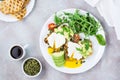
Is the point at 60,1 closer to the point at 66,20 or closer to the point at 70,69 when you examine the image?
the point at 66,20

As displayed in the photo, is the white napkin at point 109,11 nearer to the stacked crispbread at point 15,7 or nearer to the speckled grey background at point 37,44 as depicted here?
the speckled grey background at point 37,44

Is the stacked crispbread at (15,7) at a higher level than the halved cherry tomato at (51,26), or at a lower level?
higher

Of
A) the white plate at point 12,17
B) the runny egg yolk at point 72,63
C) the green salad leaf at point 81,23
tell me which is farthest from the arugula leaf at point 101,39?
the white plate at point 12,17

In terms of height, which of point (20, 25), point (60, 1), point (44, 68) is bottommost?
point (44, 68)

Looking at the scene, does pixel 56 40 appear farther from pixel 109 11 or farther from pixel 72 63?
pixel 109 11

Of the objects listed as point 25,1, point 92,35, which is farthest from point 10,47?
point 92,35

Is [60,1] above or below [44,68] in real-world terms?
above
